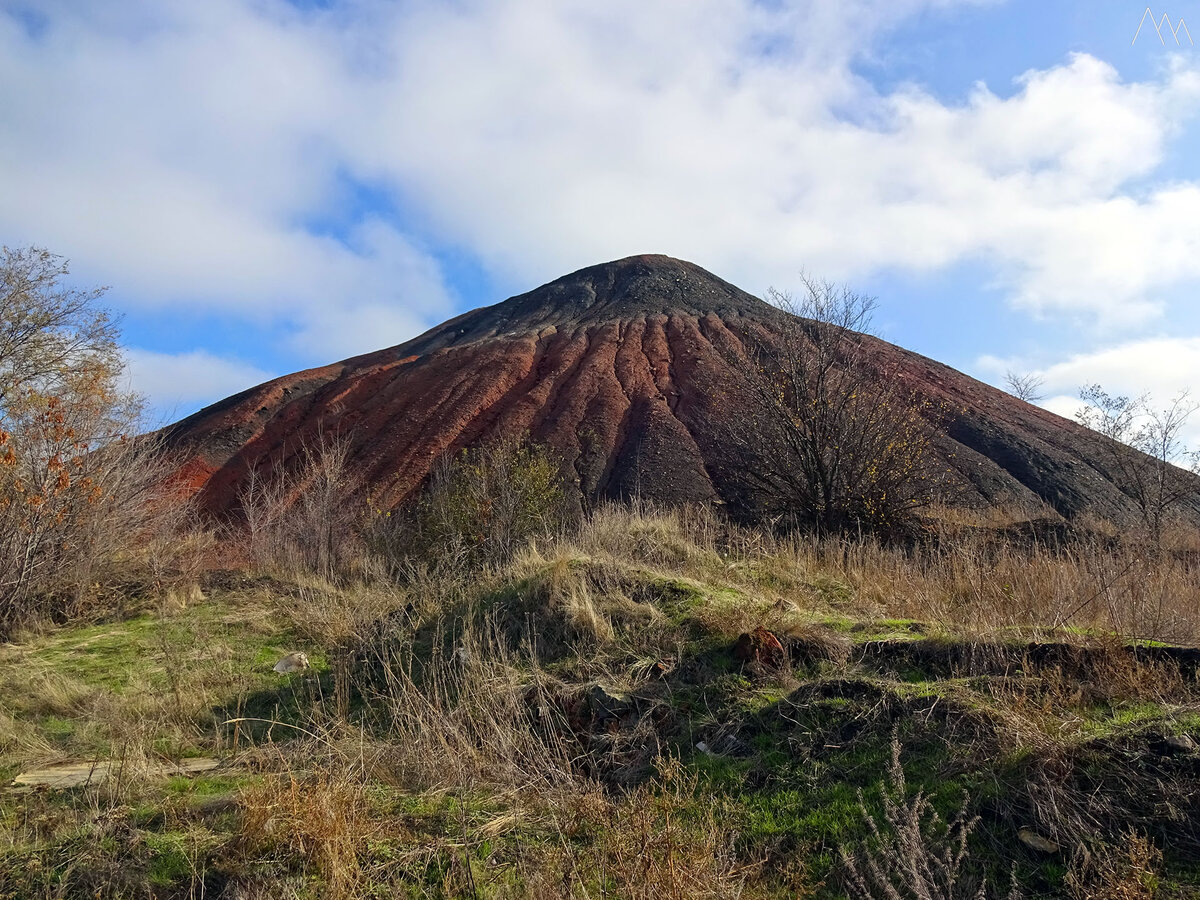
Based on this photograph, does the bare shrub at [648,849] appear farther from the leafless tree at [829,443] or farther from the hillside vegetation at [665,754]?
the leafless tree at [829,443]

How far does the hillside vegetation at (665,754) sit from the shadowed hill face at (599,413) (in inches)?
641

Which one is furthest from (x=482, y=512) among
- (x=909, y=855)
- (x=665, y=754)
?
(x=909, y=855)

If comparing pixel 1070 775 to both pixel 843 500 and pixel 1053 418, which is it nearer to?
pixel 843 500

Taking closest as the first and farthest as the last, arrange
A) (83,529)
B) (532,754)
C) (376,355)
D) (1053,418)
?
(532,754), (83,529), (1053,418), (376,355)

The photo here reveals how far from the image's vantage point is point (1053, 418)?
115 feet

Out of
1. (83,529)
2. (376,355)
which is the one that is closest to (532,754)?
(83,529)

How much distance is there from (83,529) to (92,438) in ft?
5.17

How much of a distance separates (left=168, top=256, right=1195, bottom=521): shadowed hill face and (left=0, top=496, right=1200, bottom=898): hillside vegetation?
1629 cm

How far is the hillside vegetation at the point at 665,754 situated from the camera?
10.7 feet

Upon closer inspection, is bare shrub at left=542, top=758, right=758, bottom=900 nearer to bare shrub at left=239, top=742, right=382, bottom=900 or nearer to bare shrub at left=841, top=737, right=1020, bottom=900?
bare shrub at left=841, top=737, right=1020, bottom=900

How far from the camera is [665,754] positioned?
15.2 ft

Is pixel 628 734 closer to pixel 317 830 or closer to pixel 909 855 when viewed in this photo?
pixel 317 830

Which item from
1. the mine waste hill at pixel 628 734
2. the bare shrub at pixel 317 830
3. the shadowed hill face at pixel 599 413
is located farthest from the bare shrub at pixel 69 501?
the shadowed hill face at pixel 599 413

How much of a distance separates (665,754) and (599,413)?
26879mm
